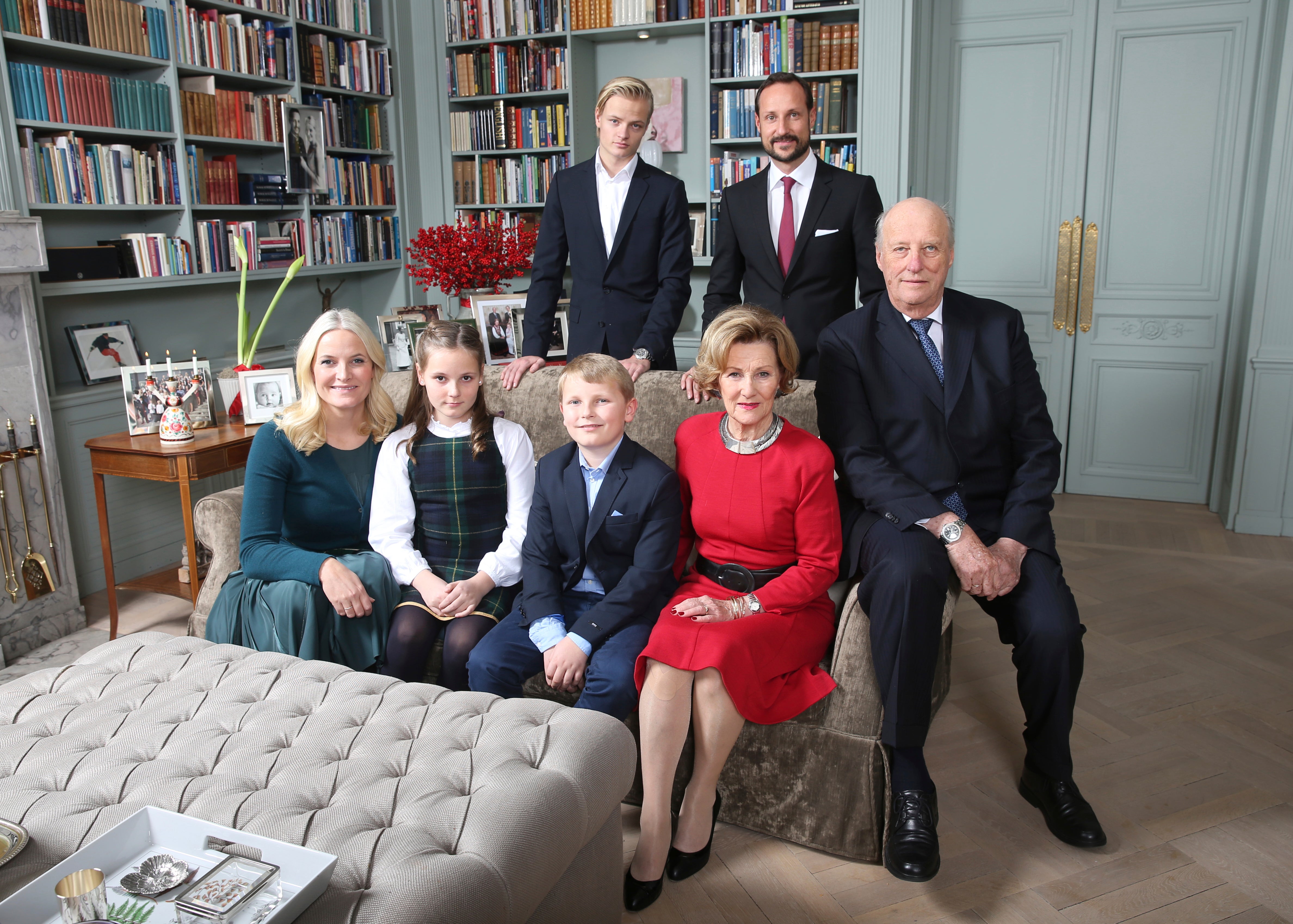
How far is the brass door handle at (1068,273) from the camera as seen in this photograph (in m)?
4.15

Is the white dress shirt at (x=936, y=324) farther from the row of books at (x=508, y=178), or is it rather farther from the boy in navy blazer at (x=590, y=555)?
the row of books at (x=508, y=178)

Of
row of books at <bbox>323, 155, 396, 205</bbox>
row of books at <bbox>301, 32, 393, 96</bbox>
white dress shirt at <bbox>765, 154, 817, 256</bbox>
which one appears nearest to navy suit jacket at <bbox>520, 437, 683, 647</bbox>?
white dress shirt at <bbox>765, 154, 817, 256</bbox>

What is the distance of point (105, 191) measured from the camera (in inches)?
134

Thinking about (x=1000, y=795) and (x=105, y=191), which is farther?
(x=105, y=191)

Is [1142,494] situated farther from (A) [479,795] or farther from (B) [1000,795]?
(A) [479,795]

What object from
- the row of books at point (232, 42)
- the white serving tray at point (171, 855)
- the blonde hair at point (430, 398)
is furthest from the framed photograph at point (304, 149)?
the white serving tray at point (171, 855)

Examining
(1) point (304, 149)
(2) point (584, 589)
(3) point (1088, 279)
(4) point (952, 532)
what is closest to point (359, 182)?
(1) point (304, 149)

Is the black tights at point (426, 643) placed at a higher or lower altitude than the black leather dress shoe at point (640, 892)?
higher

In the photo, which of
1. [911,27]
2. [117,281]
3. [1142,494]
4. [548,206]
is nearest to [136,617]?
[117,281]

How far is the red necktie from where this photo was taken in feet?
9.07

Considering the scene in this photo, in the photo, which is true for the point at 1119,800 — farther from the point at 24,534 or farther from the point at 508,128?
the point at 508,128

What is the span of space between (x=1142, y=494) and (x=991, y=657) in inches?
79.4

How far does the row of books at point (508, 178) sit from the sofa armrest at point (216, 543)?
2930 mm

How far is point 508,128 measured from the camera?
15.7 feet
